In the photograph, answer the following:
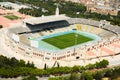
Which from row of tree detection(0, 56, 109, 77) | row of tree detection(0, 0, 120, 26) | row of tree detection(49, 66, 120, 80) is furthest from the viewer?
row of tree detection(0, 0, 120, 26)

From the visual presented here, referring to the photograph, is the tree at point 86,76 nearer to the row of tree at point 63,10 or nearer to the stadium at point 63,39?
the stadium at point 63,39

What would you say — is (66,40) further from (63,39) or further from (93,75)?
(93,75)

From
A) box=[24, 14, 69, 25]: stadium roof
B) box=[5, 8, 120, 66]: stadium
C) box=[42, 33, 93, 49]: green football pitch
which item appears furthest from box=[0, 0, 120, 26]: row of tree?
box=[42, 33, 93, 49]: green football pitch

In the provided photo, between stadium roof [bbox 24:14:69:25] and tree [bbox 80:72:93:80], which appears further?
stadium roof [bbox 24:14:69:25]

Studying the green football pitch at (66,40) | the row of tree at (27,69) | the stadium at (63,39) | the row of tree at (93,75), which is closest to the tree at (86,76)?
the row of tree at (93,75)

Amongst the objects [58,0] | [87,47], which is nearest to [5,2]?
[58,0]

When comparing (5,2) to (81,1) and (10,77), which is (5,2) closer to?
(81,1)

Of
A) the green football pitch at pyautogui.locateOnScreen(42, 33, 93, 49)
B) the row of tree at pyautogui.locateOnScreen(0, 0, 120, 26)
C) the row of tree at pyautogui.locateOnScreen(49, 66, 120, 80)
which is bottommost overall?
the row of tree at pyautogui.locateOnScreen(49, 66, 120, 80)

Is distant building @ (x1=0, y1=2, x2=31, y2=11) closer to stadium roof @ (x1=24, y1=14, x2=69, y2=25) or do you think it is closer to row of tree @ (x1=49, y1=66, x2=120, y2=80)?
stadium roof @ (x1=24, y1=14, x2=69, y2=25)

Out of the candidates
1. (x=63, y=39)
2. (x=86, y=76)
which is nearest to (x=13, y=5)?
(x=63, y=39)
